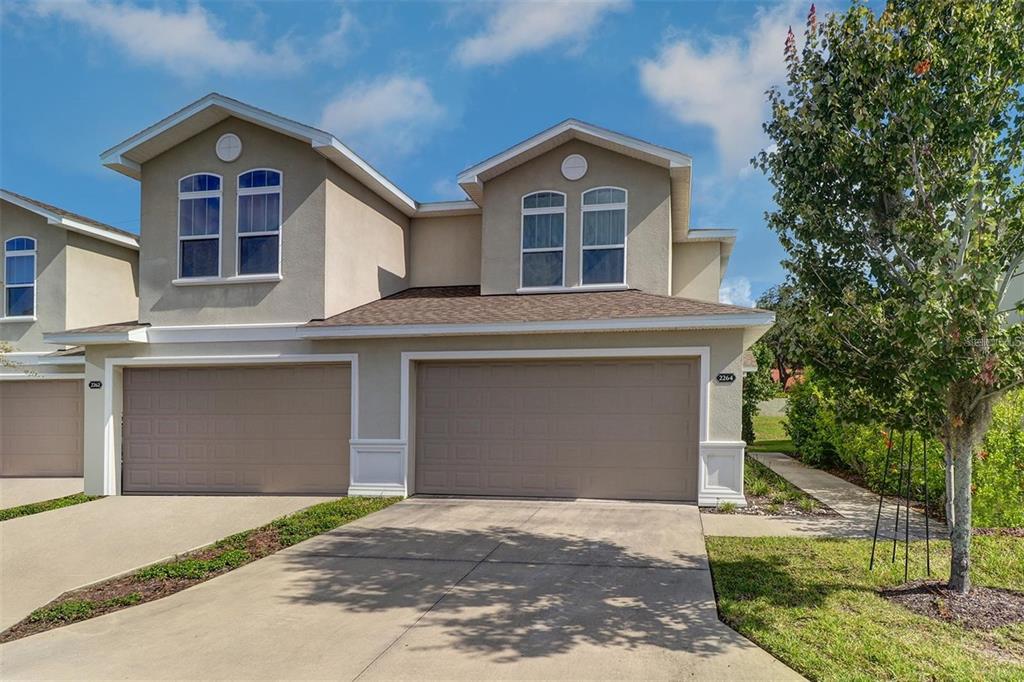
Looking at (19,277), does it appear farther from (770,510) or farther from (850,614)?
(850,614)

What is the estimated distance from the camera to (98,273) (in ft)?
51.2

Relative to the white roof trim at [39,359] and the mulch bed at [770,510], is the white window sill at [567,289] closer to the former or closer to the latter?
the mulch bed at [770,510]

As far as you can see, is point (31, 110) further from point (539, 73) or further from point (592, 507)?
point (592, 507)

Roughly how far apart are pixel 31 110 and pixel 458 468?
10313 mm

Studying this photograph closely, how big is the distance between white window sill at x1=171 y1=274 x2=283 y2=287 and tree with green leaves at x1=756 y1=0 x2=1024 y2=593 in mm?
8833

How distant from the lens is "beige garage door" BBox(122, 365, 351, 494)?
37.7ft

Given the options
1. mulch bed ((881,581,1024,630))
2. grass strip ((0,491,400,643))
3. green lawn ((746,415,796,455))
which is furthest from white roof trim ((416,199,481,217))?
green lawn ((746,415,796,455))

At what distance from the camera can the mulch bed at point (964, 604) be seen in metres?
5.15

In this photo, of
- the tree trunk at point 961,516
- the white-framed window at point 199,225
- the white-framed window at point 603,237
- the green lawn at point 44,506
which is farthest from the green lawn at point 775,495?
the green lawn at point 44,506

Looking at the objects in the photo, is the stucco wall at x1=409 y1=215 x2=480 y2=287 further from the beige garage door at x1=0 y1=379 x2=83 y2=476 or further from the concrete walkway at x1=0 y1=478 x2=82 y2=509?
the beige garage door at x1=0 y1=379 x2=83 y2=476

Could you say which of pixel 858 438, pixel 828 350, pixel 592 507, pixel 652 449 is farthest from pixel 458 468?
pixel 858 438

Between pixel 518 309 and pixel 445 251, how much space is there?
12.5 ft

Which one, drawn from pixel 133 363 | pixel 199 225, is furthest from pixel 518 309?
pixel 133 363

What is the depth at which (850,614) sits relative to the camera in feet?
17.3
